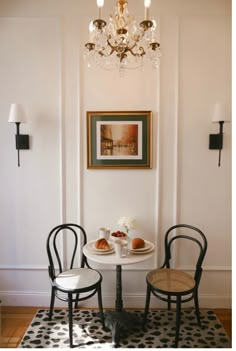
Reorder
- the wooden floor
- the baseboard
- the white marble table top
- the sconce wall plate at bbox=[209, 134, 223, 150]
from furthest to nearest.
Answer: the baseboard < the sconce wall plate at bbox=[209, 134, 223, 150] < the wooden floor < the white marble table top

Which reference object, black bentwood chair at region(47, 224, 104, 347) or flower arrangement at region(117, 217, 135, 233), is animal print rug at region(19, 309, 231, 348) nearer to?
black bentwood chair at region(47, 224, 104, 347)

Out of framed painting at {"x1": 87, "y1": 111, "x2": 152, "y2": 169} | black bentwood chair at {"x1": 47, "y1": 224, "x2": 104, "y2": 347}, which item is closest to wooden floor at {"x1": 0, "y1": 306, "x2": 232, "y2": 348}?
black bentwood chair at {"x1": 47, "y1": 224, "x2": 104, "y2": 347}

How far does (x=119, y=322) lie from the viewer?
2.29 metres

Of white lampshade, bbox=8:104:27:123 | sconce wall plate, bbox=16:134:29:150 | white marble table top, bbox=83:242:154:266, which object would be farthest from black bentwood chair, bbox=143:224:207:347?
white lampshade, bbox=8:104:27:123

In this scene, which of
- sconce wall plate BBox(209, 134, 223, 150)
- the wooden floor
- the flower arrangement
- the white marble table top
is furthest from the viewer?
sconce wall plate BBox(209, 134, 223, 150)

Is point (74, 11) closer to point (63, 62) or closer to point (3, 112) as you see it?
point (63, 62)

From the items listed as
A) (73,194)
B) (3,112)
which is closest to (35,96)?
(3,112)

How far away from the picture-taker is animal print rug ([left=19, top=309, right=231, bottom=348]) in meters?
2.19

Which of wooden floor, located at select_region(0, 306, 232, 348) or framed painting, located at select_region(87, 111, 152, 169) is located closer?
wooden floor, located at select_region(0, 306, 232, 348)

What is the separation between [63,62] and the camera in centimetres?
265

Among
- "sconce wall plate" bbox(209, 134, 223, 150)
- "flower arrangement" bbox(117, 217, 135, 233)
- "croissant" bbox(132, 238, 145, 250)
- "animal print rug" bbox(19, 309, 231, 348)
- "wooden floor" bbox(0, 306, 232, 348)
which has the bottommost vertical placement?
"wooden floor" bbox(0, 306, 232, 348)

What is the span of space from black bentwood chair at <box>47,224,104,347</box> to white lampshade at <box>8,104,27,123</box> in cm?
109

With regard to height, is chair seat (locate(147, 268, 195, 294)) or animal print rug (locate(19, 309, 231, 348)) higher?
chair seat (locate(147, 268, 195, 294))

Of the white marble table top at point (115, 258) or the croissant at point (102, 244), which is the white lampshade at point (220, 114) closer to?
the white marble table top at point (115, 258)
